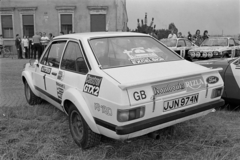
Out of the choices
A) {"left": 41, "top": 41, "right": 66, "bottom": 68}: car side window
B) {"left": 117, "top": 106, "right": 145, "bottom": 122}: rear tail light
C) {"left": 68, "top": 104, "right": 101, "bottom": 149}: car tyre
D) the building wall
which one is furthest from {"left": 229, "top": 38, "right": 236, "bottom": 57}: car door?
the building wall

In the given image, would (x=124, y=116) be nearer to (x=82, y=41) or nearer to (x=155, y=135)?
(x=155, y=135)

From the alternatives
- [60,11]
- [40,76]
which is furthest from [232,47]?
[60,11]

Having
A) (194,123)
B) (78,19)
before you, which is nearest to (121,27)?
(78,19)

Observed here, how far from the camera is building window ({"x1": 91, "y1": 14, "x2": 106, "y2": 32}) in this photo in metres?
24.0

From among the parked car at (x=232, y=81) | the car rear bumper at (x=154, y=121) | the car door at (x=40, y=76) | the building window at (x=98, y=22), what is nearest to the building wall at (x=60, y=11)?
the building window at (x=98, y=22)

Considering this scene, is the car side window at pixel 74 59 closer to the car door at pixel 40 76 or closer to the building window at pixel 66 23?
the car door at pixel 40 76

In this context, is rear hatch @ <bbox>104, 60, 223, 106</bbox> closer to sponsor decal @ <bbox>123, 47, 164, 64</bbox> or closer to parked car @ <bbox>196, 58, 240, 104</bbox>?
sponsor decal @ <bbox>123, 47, 164, 64</bbox>

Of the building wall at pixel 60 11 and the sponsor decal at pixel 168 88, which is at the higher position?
the building wall at pixel 60 11

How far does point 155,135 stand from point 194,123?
4.28ft

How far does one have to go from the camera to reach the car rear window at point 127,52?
3242 millimetres

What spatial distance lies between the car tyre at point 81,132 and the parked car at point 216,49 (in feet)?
29.7

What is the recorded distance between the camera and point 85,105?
2932mm

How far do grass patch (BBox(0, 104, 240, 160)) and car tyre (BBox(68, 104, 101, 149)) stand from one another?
11 centimetres

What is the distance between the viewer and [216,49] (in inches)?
432
